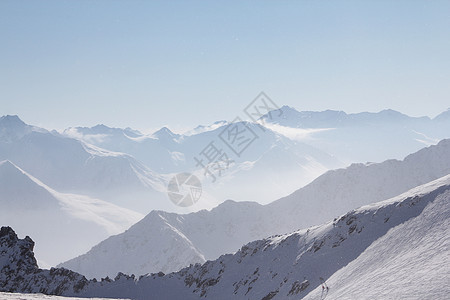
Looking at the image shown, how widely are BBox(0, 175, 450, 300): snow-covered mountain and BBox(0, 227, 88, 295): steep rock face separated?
0.19 m

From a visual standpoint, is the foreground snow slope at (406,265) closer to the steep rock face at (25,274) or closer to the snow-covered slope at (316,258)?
the snow-covered slope at (316,258)

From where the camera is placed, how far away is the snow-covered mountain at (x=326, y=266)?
3126 centimetres

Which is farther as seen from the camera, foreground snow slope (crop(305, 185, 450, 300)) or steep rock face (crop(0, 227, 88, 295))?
steep rock face (crop(0, 227, 88, 295))

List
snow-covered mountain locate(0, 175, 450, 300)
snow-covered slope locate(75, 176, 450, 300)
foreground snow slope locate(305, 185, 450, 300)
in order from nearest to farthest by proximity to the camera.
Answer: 1. foreground snow slope locate(305, 185, 450, 300)
2. snow-covered mountain locate(0, 175, 450, 300)
3. snow-covered slope locate(75, 176, 450, 300)

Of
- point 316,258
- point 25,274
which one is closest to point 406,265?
point 316,258

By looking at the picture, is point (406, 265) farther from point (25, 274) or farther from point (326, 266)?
point (25, 274)

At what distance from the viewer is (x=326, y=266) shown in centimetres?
5109

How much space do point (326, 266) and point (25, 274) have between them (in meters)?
65.1

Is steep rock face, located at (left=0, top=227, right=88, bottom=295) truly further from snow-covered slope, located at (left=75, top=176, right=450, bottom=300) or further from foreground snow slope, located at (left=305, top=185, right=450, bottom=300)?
foreground snow slope, located at (left=305, top=185, right=450, bottom=300)

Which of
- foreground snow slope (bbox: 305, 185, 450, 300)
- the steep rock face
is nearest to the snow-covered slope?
foreground snow slope (bbox: 305, 185, 450, 300)

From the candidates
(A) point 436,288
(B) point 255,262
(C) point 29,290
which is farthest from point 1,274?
(A) point 436,288

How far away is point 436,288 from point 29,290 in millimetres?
77240

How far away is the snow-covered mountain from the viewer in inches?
1231

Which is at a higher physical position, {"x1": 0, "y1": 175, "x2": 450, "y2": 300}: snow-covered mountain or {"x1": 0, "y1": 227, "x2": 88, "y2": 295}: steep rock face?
{"x1": 0, "y1": 227, "x2": 88, "y2": 295}: steep rock face
